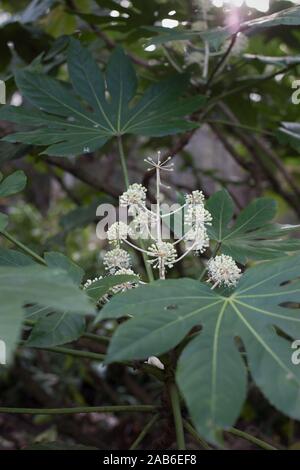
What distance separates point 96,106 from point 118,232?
404mm

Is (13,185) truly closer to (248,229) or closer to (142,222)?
(142,222)

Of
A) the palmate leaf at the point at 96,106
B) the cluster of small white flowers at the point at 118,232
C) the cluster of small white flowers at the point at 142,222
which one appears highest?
the palmate leaf at the point at 96,106

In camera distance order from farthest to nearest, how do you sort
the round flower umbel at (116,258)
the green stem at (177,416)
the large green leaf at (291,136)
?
the large green leaf at (291,136) → the round flower umbel at (116,258) → the green stem at (177,416)

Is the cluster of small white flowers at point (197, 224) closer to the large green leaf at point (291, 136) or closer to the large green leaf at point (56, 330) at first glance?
the large green leaf at point (56, 330)

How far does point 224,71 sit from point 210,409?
1.20 meters

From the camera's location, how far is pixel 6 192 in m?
0.95

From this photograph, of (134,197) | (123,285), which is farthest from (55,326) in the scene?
(134,197)

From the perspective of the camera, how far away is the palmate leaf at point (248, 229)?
1.00m

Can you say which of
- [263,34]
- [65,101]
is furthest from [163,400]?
[263,34]

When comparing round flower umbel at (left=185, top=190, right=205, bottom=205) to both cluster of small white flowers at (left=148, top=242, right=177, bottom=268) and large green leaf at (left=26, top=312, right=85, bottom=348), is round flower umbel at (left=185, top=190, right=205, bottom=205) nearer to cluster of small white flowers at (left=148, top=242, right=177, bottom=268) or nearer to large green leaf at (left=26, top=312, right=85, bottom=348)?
cluster of small white flowers at (left=148, top=242, right=177, bottom=268)

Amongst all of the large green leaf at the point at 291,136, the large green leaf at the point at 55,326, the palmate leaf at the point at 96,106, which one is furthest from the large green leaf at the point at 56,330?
the large green leaf at the point at 291,136

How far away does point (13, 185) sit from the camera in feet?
3.15

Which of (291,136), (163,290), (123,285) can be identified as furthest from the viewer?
(291,136)

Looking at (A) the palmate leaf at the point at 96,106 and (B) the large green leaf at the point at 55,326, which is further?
(A) the palmate leaf at the point at 96,106
